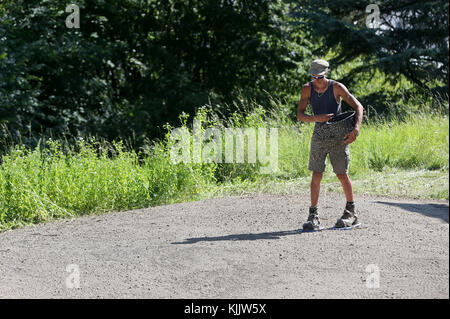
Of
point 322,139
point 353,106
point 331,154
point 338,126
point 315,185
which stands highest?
point 353,106

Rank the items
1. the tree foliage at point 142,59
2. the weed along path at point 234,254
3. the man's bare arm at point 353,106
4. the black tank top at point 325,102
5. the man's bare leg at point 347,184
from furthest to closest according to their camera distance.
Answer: the tree foliage at point 142,59 < the man's bare leg at point 347,184 < the black tank top at point 325,102 < the man's bare arm at point 353,106 < the weed along path at point 234,254

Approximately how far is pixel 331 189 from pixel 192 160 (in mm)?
2045

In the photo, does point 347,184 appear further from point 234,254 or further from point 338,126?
point 234,254

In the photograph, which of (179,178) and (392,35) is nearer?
(179,178)

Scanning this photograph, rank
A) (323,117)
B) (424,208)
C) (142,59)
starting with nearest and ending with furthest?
(323,117)
(424,208)
(142,59)

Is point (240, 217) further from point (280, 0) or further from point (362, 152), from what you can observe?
point (280, 0)

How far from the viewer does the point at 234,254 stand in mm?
5359

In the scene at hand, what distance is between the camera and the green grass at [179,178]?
7801 millimetres

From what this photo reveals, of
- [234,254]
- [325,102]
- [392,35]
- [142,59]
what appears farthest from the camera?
[142,59]

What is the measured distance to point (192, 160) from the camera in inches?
344

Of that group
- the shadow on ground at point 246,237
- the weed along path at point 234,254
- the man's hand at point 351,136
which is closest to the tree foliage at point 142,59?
the weed along path at point 234,254

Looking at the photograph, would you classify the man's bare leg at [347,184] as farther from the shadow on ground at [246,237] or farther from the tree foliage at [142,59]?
the tree foliage at [142,59]

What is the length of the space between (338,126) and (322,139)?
8.8 inches

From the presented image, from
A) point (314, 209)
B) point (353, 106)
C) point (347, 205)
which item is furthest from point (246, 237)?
point (353, 106)
